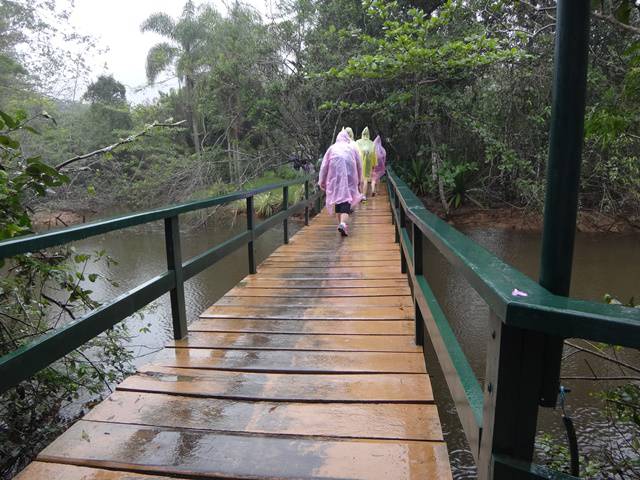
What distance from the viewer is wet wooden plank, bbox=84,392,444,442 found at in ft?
6.58

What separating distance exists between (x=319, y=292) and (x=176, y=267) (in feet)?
5.48

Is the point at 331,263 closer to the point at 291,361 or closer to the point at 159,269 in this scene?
the point at 291,361

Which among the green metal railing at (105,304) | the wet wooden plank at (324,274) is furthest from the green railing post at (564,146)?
the wet wooden plank at (324,274)

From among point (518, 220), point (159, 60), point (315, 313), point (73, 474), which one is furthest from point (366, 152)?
point (159, 60)

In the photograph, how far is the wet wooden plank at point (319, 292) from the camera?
423cm

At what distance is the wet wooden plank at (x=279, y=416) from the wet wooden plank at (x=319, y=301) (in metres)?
1.70

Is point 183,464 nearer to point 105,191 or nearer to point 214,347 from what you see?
point 214,347

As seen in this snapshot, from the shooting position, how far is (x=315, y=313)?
3.74 meters

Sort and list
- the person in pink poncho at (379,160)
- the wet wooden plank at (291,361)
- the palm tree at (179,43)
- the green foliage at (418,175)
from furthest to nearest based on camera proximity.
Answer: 1. the palm tree at (179,43)
2. the green foliage at (418,175)
3. the person in pink poncho at (379,160)
4. the wet wooden plank at (291,361)

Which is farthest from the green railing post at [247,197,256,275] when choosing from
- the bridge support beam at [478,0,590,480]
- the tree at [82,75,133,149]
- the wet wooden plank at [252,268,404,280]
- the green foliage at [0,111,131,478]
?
the tree at [82,75,133,149]

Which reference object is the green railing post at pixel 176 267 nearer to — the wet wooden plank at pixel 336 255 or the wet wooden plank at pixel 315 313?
the wet wooden plank at pixel 315 313

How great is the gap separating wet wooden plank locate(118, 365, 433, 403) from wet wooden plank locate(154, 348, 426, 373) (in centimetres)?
6

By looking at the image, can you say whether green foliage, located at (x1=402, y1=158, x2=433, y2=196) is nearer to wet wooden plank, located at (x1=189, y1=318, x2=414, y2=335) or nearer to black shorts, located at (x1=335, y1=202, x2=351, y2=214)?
black shorts, located at (x1=335, y1=202, x2=351, y2=214)

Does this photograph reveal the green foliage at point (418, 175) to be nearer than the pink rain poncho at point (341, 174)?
No
